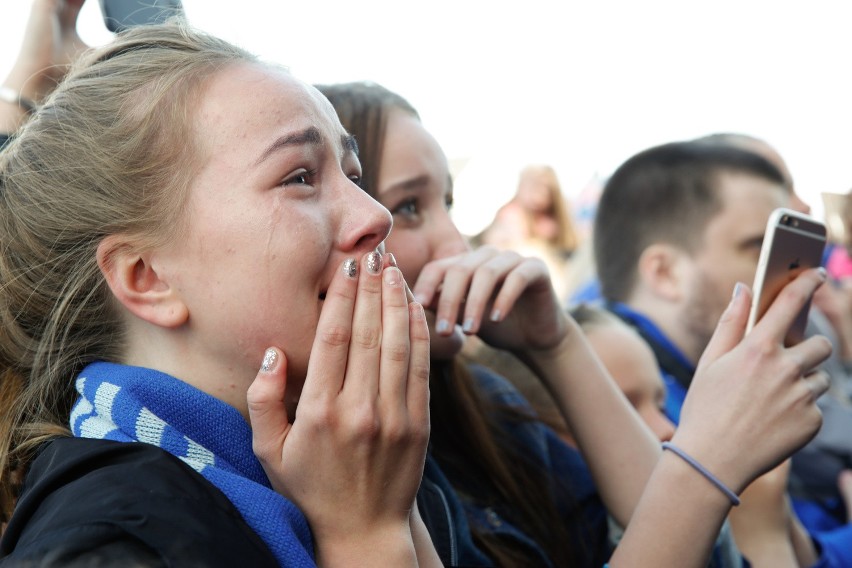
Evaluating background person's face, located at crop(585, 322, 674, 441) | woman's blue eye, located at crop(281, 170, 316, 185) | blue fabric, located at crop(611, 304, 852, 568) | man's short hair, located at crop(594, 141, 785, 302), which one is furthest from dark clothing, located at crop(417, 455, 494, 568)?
man's short hair, located at crop(594, 141, 785, 302)

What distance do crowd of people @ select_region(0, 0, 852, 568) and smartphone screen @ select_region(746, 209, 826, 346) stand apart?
47 millimetres

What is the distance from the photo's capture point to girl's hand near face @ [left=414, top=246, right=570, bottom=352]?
1795mm

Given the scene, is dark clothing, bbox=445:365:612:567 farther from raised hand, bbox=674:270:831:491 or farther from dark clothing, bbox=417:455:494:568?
raised hand, bbox=674:270:831:491

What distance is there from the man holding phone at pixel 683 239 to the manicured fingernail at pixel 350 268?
5.73ft

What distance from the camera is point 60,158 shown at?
1.38 m

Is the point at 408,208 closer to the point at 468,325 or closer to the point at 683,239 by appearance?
the point at 468,325

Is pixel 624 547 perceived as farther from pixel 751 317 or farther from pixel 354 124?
pixel 354 124

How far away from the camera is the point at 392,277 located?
122cm

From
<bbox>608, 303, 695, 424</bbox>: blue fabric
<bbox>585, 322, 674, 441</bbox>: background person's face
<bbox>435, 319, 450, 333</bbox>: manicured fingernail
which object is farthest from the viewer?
<bbox>608, 303, 695, 424</bbox>: blue fabric

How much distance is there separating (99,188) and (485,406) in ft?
3.86

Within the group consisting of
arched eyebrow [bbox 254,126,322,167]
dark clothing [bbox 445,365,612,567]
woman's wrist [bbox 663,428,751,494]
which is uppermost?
arched eyebrow [bbox 254,126,322,167]

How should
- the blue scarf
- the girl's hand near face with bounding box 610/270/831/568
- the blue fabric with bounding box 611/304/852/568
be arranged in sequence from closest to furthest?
the blue scarf < the girl's hand near face with bounding box 610/270/831/568 < the blue fabric with bounding box 611/304/852/568

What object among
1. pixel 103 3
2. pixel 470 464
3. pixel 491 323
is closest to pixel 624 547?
pixel 470 464

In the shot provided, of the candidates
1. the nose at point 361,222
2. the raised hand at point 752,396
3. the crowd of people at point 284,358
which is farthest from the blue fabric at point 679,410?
the nose at point 361,222
